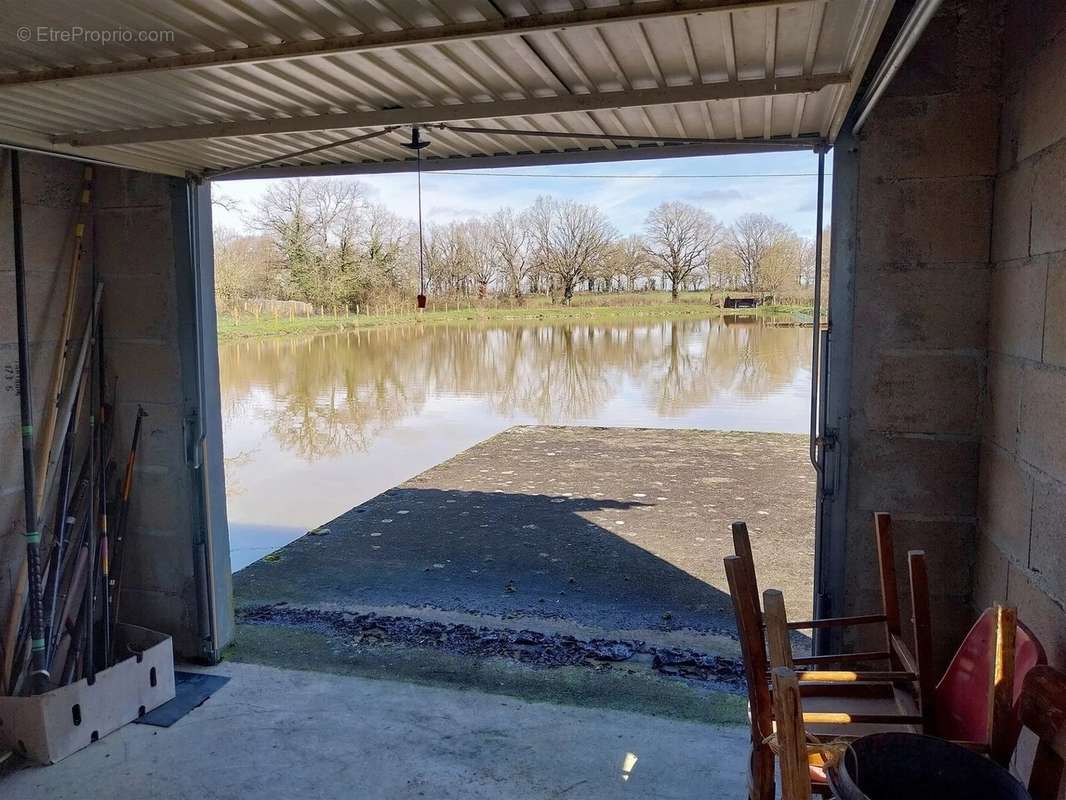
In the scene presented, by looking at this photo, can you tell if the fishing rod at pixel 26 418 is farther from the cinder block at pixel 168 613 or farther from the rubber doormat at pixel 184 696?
the cinder block at pixel 168 613

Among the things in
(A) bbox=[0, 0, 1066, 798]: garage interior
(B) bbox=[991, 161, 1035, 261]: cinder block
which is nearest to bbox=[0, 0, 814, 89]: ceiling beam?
(A) bbox=[0, 0, 1066, 798]: garage interior

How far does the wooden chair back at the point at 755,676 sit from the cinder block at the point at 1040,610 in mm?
673

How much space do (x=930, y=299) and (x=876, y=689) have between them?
1.28 metres

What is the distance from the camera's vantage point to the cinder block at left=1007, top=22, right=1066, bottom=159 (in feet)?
6.46

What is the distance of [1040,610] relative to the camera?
2018mm

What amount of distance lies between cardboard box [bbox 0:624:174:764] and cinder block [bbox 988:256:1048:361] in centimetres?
326

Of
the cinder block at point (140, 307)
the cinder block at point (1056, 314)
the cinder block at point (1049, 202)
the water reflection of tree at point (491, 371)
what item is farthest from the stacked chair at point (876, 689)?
the water reflection of tree at point (491, 371)

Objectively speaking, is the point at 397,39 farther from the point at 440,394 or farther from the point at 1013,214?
the point at 440,394

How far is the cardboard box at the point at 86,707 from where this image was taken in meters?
2.79

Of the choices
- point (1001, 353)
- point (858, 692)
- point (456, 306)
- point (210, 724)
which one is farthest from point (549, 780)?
point (456, 306)

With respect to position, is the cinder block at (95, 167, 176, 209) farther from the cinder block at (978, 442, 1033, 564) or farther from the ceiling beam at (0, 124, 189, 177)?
the cinder block at (978, 442, 1033, 564)

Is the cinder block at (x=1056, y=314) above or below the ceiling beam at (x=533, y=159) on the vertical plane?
below

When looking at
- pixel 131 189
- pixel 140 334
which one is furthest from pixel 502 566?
pixel 131 189

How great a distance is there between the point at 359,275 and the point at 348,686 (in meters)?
22.6
